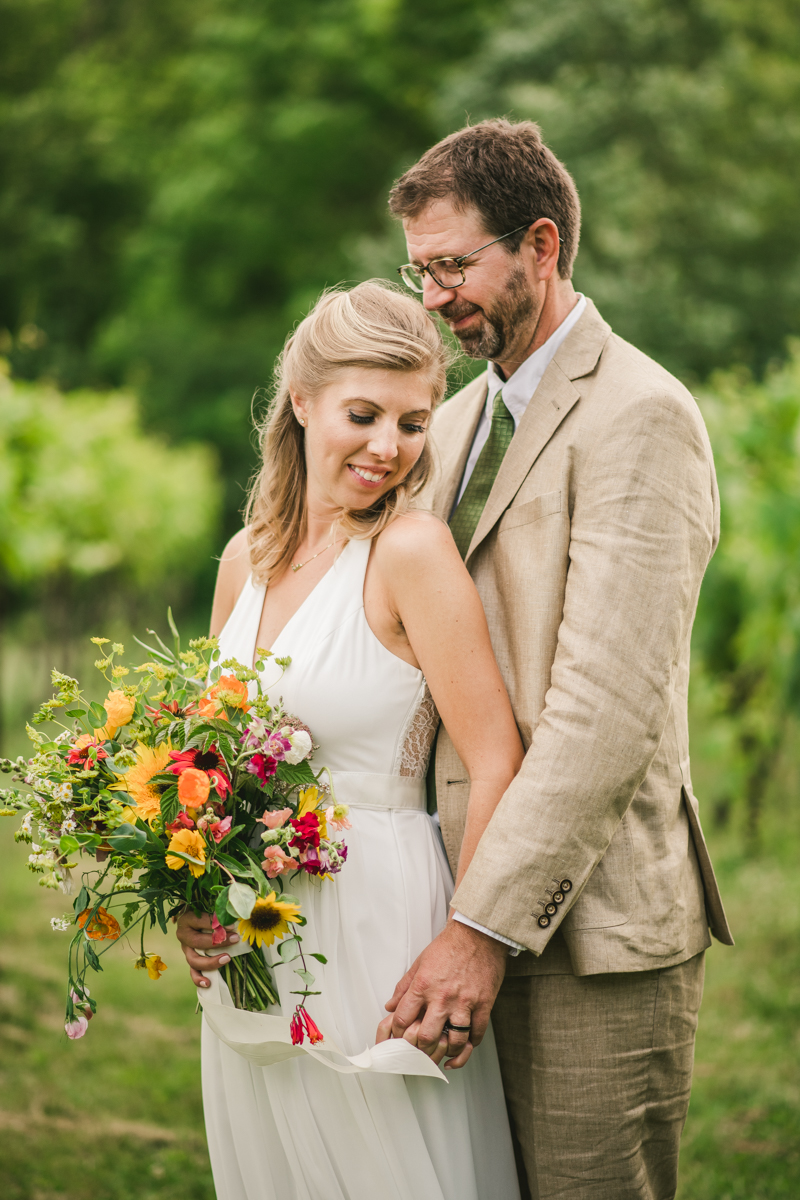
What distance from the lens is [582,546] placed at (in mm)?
2195

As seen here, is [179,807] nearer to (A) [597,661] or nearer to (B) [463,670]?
(B) [463,670]

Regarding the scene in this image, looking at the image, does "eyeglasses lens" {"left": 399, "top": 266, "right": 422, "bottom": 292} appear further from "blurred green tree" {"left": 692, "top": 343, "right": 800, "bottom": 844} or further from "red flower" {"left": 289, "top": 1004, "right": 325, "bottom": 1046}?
"blurred green tree" {"left": 692, "top": 343, "right": 800, "bottom": 844}

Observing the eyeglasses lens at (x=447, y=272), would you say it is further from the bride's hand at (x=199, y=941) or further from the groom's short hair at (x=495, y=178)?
the bride's hand at (x=199, y=941)

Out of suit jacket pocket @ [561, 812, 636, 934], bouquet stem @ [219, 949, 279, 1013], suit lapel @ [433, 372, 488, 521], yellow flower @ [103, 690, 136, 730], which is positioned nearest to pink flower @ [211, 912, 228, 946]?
bouquet stem @ [219, 949, 279, 1013]

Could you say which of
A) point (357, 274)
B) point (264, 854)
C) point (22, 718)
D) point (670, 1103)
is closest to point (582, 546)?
point (264, 854)

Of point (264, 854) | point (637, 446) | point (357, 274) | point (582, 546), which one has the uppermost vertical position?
point (357, 274)

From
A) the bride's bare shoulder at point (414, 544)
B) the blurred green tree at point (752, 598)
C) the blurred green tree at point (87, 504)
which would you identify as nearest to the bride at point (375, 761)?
the bride's bare shoulder at point (414, 544)

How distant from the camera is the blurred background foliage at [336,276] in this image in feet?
20.1

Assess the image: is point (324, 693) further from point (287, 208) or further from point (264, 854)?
point (287, 208)

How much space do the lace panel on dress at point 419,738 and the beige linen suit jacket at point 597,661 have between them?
4 cm

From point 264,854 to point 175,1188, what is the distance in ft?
8.11

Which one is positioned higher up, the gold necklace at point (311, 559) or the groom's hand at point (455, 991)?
the gold necklace at point (311, 559)

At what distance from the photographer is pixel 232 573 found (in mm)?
2812

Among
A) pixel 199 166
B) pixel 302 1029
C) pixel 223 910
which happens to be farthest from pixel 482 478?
pixel 199 166
